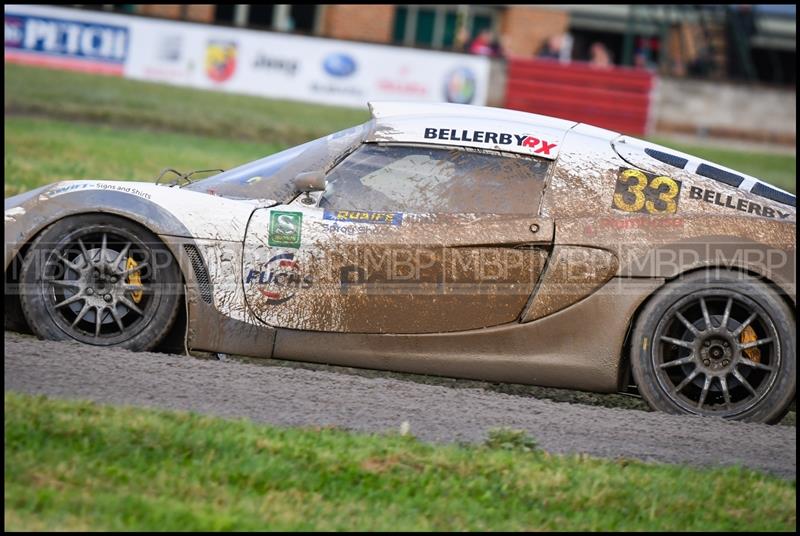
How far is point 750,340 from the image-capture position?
6.67 metres

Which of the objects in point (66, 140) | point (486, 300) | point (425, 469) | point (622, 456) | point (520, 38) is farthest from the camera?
point (520, 38)

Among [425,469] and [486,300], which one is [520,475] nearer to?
[425,469]

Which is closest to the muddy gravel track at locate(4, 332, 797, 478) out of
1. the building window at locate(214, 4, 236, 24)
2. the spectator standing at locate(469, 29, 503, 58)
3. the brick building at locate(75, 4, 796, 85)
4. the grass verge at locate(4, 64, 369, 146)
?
the grass verge at locate(4, 64, 369, 146)

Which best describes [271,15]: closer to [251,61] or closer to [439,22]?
[439,22]

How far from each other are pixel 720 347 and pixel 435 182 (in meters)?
1.77

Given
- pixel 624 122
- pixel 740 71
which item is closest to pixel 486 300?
pixel 624 122

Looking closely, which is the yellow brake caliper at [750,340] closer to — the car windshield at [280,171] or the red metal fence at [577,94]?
the car windshield at [280,171]

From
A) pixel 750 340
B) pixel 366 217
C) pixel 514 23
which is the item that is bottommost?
pixel 750 340

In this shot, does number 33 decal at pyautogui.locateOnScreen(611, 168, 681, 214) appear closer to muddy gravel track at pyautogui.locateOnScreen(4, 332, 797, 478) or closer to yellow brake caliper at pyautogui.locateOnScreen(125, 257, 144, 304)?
muddy gravel track at pyautogui.locateOnScreen(4, 332, 797, 478)

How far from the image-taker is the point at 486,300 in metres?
6.80

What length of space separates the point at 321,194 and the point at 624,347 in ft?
6.10

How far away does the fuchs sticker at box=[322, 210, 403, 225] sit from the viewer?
686cm

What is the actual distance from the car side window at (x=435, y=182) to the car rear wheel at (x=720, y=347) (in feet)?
3.05

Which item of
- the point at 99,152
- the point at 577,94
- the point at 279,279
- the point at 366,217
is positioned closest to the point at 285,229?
the point at 279,279
